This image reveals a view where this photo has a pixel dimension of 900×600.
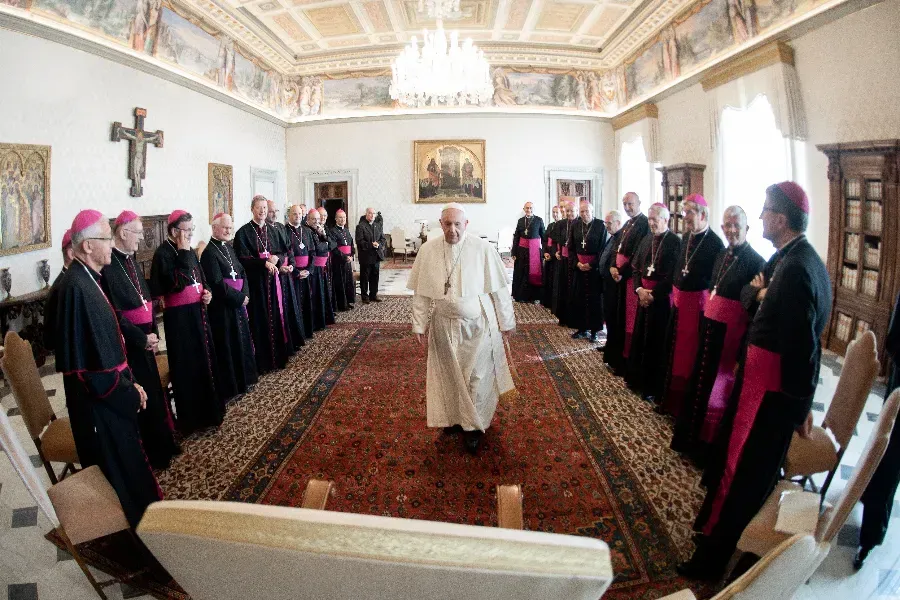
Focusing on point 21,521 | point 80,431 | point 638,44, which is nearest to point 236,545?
point 80,431

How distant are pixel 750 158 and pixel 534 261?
4.51m

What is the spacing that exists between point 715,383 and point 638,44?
11.9m

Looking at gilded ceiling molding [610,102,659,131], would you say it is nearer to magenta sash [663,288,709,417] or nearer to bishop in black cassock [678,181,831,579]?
magenta sash [663,288,709,417]

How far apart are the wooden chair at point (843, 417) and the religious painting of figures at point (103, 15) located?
9.76 meters

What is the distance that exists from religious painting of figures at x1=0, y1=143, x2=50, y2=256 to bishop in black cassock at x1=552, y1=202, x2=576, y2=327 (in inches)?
308

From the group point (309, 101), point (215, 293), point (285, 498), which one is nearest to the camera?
point (285, 498)

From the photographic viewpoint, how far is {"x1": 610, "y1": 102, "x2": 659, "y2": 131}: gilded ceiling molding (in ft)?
42.7

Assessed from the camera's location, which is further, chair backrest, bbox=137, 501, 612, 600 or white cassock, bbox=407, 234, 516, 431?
white cassock, bbox=407, 234, 516, 431

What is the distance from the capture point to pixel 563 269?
8.93 metres

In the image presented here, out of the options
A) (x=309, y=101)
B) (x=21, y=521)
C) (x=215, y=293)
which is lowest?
(x=21, y=521)

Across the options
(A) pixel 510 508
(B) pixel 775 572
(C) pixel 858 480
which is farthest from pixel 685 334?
(B) pixel 775 572

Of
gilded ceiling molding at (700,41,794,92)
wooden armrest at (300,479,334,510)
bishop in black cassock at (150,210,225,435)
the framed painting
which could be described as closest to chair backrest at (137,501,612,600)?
wooden armrest at (300,479,334,510)

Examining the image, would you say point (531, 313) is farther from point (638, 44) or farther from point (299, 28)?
point (299, 28)

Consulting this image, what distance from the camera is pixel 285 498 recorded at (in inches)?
138
